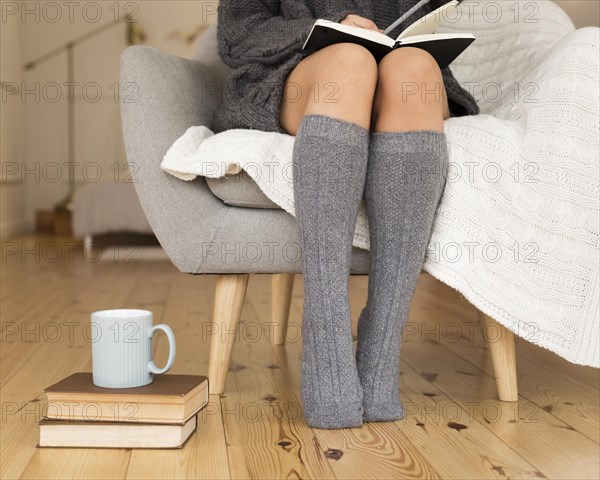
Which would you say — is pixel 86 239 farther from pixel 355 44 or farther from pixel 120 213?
pixel 355 44

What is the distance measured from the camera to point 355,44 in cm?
109

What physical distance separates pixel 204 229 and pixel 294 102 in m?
0.24

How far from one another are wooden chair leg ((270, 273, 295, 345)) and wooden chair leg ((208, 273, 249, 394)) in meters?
0.43

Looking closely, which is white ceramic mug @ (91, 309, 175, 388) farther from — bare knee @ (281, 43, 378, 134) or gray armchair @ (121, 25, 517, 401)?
bare knee @ (281, 43, 378, 134)

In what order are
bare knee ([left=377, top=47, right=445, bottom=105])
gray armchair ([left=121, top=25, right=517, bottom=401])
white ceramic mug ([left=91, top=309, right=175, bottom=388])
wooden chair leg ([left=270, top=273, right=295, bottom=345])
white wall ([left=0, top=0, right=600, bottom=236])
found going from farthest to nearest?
white wall ([left=0, top=0, right=600, bottom=236]) → wooden chair leg ([left=270, top=273, right=295, bottom=345]) → gray armchair ([left=121, top=25, right=517, bottom=401]) → bare knee ([left=377, top=47, right=445, bottom=105]) → white ceramic mug ([left=91, top=309, right=175, bottom=388])

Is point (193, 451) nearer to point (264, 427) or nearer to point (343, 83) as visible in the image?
point (264, 427)

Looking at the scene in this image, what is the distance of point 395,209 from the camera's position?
1.05 metres

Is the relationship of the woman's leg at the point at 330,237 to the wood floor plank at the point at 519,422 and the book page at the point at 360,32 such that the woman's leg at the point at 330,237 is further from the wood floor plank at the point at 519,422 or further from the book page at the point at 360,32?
the wood floor plank at the point at 519,422

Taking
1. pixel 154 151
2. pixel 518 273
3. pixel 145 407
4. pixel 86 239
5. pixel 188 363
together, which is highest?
pixel 154 151

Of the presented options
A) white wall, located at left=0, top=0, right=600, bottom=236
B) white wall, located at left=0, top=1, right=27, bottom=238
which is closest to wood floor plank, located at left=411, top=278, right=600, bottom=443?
white wall, located at left=0, top=1, right=27, bottom=238

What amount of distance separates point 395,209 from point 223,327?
1.21 ft

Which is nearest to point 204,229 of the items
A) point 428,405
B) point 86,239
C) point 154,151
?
point 154,151

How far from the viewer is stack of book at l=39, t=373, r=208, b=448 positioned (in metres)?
0.92

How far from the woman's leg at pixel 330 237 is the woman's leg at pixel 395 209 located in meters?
0.04
